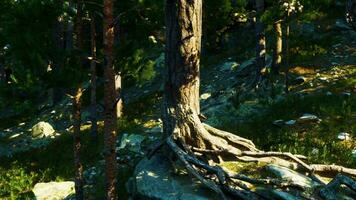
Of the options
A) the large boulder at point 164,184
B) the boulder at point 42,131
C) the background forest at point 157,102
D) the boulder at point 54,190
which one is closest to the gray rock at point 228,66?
the background forest at point 157,102

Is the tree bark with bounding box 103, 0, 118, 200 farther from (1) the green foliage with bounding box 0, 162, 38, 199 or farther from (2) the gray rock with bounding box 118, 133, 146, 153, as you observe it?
(1) the green foliage with bounding box 0, 162, 38, 199

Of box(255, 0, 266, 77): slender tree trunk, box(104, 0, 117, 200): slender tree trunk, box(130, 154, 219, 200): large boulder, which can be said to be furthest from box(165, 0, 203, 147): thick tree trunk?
box(255, 0, 266, 77): slender tree trunk

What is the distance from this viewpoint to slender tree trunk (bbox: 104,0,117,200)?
898cm

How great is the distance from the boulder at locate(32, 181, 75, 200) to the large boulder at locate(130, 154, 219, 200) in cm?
394

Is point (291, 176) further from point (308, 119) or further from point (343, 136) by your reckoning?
point (308, 119)

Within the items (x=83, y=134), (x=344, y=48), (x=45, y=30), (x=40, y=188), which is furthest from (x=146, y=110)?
(x=45, y=30)

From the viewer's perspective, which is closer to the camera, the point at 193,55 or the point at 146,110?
the point at 193,55

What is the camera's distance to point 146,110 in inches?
800

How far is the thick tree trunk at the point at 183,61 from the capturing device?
9.21m

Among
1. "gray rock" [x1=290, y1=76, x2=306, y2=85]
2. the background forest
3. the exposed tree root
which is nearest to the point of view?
the exposed tree root

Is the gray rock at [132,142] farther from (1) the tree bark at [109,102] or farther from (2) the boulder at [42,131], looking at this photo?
(2) the boulder at [42,131]

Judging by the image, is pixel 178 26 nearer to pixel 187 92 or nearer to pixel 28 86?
pixel 187 92

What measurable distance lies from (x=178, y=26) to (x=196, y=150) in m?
2.55

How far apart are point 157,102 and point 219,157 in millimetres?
12363
